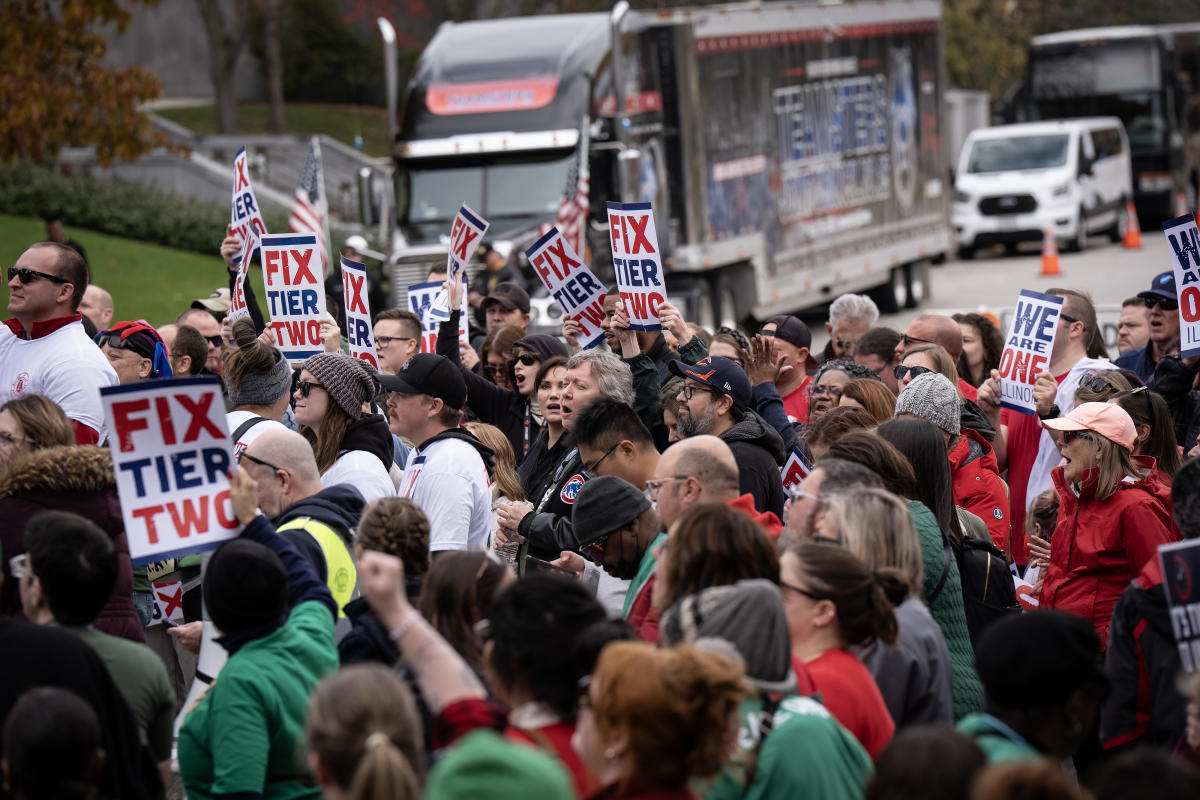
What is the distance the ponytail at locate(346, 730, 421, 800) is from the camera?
300 cm

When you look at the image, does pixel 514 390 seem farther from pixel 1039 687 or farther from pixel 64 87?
pixel 64 87

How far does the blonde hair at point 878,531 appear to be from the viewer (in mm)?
4480

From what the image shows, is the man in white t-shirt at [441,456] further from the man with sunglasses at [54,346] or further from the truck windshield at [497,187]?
the truck windshield at [497,187]

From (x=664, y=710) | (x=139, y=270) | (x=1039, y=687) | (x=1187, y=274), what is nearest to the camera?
(x=664, y=710)

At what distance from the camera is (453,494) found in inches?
230

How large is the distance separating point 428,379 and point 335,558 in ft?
3.89

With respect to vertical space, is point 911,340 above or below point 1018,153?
above

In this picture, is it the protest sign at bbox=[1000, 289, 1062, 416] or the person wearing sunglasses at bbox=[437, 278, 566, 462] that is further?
the person wearing sunglasses at bbox=[437, 278, 566, 462]

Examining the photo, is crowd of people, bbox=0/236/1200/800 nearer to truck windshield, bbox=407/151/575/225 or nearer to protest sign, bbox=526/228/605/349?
protest sign, bbox=526/228/605/349

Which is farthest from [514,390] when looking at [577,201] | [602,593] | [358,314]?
[577,201]

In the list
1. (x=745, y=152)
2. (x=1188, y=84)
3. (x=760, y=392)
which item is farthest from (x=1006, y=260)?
(x=760, y=392)

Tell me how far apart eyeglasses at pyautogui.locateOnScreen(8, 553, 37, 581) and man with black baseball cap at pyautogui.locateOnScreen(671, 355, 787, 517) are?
2945 mm

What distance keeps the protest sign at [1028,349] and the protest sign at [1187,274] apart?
0.60 metres

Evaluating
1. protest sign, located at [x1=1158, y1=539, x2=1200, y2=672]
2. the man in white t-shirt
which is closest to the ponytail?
protest sign, located at [x1=1158, y1=539, x2=1200, y2=672]
